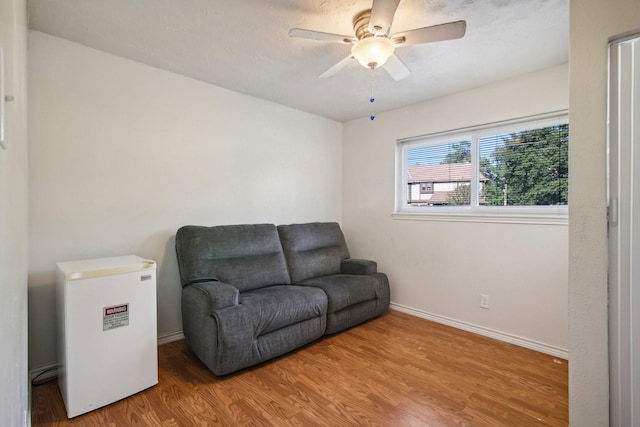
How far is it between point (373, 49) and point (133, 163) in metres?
2.01

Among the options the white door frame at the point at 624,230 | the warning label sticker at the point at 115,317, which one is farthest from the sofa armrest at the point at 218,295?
the white door frame at the point at 624,230

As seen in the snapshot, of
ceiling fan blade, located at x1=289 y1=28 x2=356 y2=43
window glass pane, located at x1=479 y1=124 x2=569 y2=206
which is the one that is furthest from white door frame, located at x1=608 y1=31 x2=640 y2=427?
window glass pane, located at x1=479 y1=124 x2=569 y2=206

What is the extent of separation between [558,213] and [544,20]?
1500 mm

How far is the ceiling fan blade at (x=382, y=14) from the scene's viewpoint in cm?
141

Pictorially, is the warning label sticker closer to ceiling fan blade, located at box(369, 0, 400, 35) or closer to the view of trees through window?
ceiling fan blade, located at box(369, 0, 400, 35)

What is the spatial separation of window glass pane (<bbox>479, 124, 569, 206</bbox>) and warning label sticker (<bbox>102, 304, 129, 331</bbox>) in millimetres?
3096

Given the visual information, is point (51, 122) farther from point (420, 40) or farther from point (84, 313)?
point (420, 40)

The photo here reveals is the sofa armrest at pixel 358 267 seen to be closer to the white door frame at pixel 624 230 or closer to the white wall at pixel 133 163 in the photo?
the white wall at pixel 133 163

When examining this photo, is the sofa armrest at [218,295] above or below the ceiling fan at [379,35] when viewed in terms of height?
below

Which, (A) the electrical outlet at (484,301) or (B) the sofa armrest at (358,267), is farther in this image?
(B) the sofa armrest at (358,267)

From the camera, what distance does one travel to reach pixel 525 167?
8.79ft

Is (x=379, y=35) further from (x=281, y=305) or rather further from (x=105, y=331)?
(x=105, y=331)

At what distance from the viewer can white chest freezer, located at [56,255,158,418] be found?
5.50 ft

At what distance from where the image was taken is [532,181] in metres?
2.64
